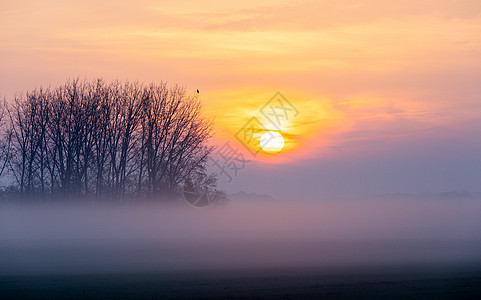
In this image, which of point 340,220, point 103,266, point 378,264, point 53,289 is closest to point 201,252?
point 103,266

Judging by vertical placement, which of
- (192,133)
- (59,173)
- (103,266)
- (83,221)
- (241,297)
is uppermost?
(192,133)

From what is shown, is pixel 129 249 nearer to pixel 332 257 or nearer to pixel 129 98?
pixel 332 257

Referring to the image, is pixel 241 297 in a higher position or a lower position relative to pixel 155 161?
lower

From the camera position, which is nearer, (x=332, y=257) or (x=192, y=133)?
(x=332, y=257)

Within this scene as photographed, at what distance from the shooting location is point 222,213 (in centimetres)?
7594

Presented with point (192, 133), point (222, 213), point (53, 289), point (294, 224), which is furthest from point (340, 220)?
point (53, 289)

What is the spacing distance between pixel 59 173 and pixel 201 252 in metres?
26.8

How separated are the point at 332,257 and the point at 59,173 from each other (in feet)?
116

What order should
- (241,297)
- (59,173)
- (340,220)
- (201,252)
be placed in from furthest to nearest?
1. (340,220)
2. (59,173)
3. (201,252)
4. (241,297)

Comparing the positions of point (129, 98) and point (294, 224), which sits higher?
point (129, 98)

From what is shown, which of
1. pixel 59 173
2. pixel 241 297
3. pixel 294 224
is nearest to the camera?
pixel 241 297

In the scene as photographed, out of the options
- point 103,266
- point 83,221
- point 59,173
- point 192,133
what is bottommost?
point 103,266

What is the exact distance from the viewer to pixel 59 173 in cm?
6400

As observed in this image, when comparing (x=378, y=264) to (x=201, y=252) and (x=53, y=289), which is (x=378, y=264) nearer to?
(x=201, y=252)
